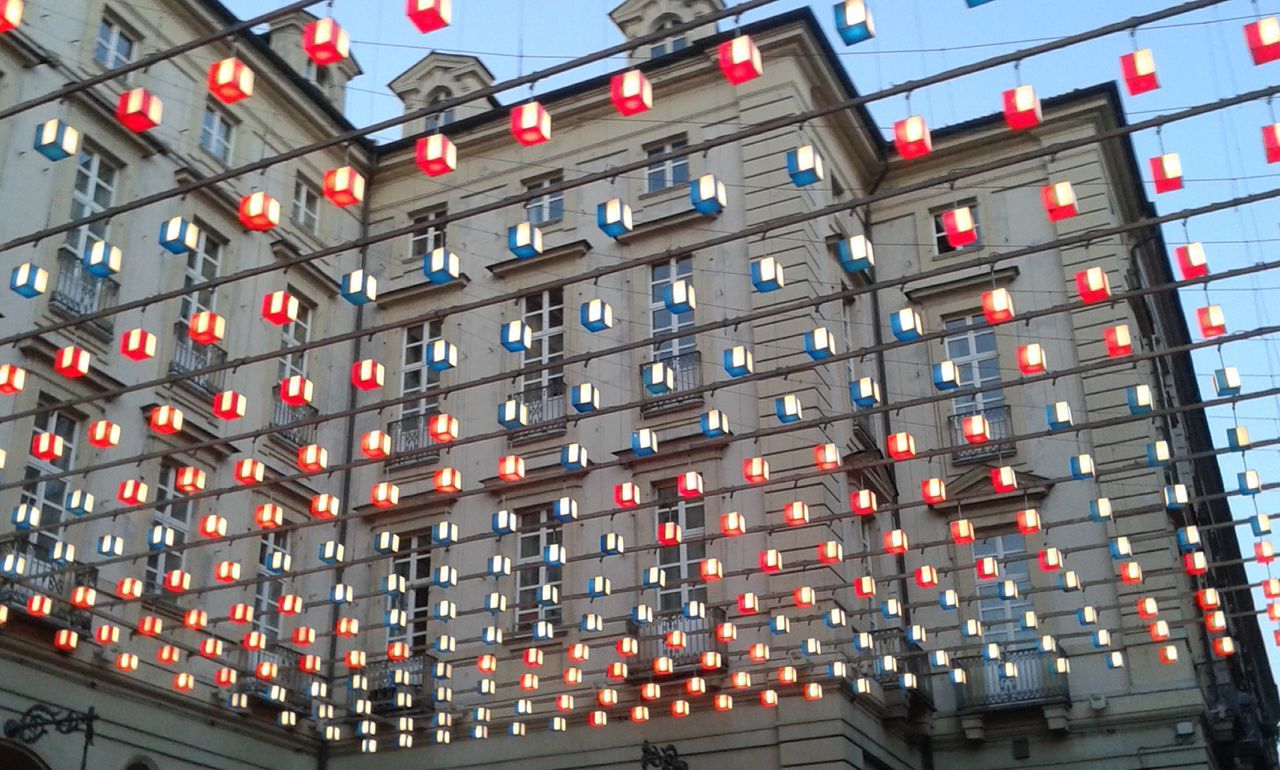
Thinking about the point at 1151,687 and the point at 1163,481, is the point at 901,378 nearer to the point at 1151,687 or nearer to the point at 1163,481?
the point at 1163,481

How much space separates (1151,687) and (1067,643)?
140 cm

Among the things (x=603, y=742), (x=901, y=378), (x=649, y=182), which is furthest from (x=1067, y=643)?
(x=649, y=182)

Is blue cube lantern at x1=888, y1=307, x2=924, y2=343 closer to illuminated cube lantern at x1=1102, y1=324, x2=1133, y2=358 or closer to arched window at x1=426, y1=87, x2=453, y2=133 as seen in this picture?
illuminated cube lantern at x1=1102, y1=324, x2=1133, y2=358

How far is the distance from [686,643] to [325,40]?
12194 mm

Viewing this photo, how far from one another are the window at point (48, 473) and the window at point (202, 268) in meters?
3.04

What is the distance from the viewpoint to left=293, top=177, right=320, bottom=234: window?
24.9 metres

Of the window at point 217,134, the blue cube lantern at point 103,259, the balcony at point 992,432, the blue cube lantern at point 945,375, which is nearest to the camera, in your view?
the blue cube lantern at point 103,259

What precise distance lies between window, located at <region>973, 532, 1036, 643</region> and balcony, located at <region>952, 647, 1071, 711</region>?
1.96 ft

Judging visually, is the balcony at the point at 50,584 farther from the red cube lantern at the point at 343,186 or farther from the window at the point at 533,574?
the red cube lantern at the point at 343,186

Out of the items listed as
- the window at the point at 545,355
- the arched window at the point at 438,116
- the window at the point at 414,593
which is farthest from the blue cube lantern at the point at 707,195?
the arched window at the point at 438,116

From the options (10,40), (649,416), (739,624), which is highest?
(10,40)

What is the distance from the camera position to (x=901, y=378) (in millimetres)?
23781

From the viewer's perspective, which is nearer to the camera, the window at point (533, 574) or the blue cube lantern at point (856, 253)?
the blue cube lantern at point (856, 253)

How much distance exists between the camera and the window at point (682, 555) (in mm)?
20734
